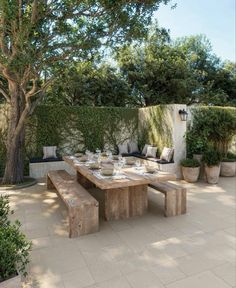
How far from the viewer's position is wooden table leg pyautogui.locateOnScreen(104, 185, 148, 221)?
3801 millimetres

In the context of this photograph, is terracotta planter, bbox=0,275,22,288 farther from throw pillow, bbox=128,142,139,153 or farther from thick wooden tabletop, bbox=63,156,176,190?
throw pillow, bbox=128,142,139,153

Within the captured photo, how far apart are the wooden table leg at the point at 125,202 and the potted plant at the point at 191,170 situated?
247 cm

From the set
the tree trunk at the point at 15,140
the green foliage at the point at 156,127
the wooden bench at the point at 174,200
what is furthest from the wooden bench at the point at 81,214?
the green foliage at the point at 156,127

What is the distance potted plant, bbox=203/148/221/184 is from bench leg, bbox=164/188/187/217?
7.65ft

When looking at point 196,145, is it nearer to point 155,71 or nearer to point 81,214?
point 81,214

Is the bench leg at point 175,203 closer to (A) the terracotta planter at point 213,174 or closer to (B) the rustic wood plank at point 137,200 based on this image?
(B) the rustic wood plank at point 137,200

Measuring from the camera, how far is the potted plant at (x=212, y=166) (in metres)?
5.96

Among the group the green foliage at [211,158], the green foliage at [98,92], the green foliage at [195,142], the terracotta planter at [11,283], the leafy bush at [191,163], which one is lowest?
the terracotta planter at [11,283]

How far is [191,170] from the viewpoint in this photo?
6.10 metres

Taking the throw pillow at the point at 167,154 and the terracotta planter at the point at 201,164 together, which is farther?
the throw pillow at the point at 167,154

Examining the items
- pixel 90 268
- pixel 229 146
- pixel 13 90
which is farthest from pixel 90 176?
pixel 229 146

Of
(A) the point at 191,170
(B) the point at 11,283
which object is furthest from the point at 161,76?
(B) the point at 11,283

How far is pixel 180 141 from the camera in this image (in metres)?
6.61

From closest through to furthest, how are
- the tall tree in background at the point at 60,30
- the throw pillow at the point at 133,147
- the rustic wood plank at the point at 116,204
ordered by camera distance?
the rustic wood plank at the point at 116,204
the tall tree in background at the point at 60,30
the throw pillow at the point at 133,147
